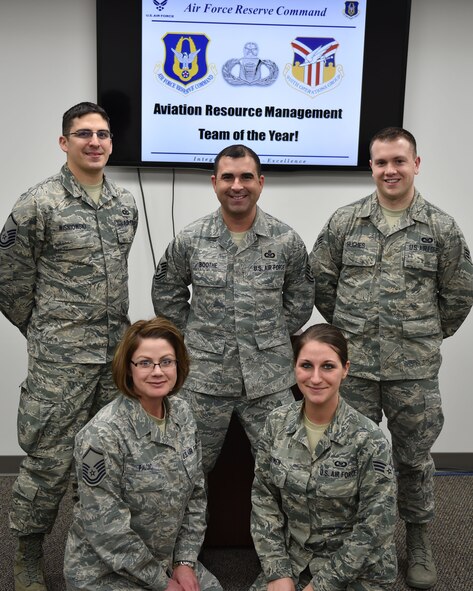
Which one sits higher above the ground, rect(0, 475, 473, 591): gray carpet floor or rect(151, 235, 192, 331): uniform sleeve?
rect(151, 235, 192, 331): uniform sleeve

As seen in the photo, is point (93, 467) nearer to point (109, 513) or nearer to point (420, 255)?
point (109, 513)

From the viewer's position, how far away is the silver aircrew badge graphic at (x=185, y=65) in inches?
149

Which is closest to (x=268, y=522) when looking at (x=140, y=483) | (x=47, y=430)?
(x=140, y=483)

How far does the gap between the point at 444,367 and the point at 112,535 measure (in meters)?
2.40

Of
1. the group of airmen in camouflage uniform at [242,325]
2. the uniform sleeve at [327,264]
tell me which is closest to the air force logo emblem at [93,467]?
the group of airmen in camouflage uniform at [242,325]

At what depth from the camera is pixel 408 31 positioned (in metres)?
3.83

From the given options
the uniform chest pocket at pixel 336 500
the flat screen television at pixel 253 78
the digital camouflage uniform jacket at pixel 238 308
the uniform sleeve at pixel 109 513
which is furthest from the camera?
the flat screen television at pixel 253 78

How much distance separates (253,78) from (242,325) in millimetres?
1475

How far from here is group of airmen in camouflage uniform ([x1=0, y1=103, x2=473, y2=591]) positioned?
2.48 metres

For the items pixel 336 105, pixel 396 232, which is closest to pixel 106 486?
pixel 396 232

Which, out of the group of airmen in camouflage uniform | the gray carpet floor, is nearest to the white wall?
the gray carpet floor

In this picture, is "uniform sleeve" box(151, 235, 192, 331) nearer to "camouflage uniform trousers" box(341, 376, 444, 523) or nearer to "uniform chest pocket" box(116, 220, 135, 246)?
"uniform chest pocket" box(116, 220, 135, 246)

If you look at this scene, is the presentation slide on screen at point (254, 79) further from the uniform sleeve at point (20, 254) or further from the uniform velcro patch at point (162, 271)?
the uniform sleeve at point (20, 254)

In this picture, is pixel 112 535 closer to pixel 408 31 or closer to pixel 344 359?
pixel 344 359
